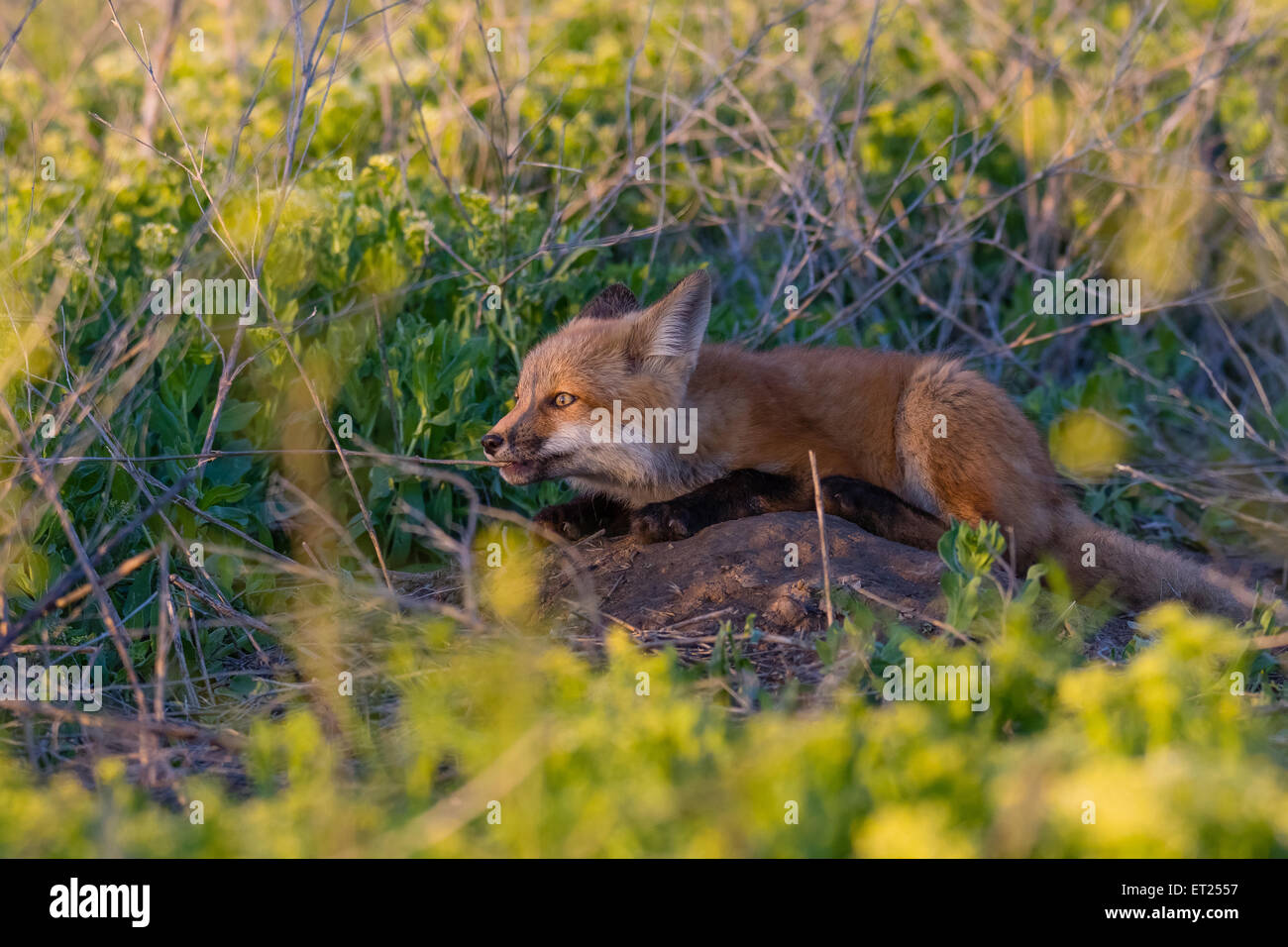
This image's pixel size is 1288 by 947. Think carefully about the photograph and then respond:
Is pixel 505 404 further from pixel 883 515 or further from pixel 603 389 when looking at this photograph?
pixel 883 515

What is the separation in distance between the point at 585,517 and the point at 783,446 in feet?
3.32

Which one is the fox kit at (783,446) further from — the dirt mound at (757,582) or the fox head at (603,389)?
the dirt mound at (757,582)

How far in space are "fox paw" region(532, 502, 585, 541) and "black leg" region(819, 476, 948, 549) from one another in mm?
1168

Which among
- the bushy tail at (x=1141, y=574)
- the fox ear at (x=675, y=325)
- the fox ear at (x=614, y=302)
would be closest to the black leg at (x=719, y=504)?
the fox ear at (x=675, y=325)

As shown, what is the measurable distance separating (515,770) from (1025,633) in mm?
1549

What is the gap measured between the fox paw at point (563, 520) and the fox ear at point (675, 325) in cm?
84

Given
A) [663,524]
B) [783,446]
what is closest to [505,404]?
[663,524]

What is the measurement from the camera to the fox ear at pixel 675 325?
5.15 m

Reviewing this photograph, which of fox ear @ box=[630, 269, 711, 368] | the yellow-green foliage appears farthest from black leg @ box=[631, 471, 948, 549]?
the yellow-green foliage

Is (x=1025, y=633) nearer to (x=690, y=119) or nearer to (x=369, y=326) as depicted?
(x=369, y=326)

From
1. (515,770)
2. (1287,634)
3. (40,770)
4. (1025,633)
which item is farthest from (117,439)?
(1287,634)

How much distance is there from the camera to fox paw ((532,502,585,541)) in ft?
18.1

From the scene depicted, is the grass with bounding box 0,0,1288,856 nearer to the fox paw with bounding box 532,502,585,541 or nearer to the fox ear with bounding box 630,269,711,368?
the fox paw with bounding box 532,502,585,541

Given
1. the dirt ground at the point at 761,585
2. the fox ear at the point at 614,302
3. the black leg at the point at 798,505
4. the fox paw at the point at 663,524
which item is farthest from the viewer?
the fox ear at the point at 614,302
